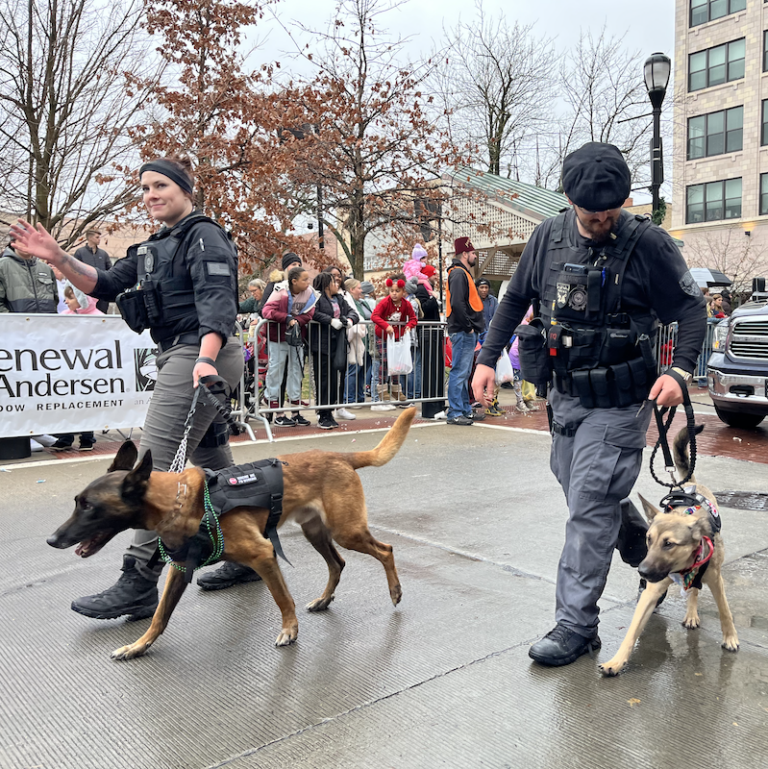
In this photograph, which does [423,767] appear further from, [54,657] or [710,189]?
[710,189]

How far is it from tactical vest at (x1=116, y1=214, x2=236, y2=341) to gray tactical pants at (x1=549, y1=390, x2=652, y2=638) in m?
1.90

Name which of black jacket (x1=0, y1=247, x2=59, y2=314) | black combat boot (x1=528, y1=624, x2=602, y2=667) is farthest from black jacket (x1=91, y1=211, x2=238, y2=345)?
black jacket (x1=0, y1=247, x2=59, y2=314)

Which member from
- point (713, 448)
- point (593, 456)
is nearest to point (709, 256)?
point (713, 448)

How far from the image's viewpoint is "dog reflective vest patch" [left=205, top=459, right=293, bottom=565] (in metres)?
2.88

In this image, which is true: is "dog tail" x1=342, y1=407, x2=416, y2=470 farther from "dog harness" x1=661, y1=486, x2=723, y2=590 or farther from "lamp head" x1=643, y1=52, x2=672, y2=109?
"lamp head" x1=643, y1=52, x2=672, y2=109

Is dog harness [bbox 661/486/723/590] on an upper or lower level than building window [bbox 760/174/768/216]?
lower

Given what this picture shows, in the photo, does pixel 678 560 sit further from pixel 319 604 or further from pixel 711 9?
pixel 711 9

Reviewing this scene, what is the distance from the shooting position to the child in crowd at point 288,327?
28.2ft

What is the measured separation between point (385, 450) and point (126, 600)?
1.39 m

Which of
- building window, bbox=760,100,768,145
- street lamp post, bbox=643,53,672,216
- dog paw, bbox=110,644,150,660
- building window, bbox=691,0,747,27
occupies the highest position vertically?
building window, bbox=691,0,747,27

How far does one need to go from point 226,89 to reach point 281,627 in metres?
14.2

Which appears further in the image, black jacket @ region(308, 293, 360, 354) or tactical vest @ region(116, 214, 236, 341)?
black jacket @ region(308, 293, 360, 354)

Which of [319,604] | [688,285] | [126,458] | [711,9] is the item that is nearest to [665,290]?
[688,285]

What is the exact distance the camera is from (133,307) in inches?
133
